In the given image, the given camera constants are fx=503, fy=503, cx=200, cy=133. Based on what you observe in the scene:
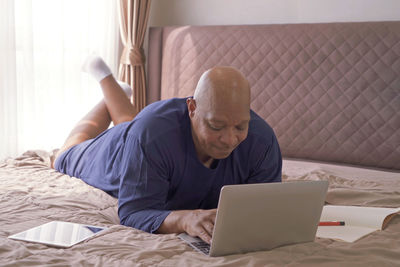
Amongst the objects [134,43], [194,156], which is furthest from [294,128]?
[194,156]

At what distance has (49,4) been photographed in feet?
10.6

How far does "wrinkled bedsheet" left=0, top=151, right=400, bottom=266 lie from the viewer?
1.32 m

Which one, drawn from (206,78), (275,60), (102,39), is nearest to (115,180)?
(206,78)

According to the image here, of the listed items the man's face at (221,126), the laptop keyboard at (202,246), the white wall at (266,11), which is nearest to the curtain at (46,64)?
the white wall at (266,11)

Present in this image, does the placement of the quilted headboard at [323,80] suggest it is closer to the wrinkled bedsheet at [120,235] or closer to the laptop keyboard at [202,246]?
the wrinkled bedsheet at [120,235]

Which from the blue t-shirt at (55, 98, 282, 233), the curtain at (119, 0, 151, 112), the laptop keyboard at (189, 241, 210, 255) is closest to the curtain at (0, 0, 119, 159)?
the curtain at (119, 0, 151, 112)

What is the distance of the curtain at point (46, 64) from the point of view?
301 cm

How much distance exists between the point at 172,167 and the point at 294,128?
5.22ft

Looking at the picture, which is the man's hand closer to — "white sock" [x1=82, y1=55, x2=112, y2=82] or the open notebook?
the open notebook

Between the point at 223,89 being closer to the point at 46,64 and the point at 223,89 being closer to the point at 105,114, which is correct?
the point at 105,114

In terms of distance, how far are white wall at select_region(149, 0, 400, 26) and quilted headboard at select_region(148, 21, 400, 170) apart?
0.18 m

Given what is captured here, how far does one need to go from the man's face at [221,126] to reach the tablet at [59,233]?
43 centimetres

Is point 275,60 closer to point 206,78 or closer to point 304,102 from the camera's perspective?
point 304,102

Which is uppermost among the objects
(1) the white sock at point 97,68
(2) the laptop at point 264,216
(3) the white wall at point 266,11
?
(3) the white wall at point 266,11
